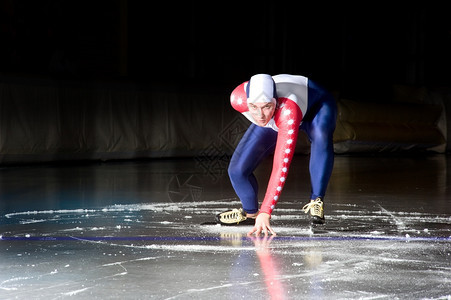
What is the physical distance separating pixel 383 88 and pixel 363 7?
274 centimetres

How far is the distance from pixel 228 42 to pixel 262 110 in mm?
19608

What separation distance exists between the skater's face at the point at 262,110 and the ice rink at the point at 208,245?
0.76 metres

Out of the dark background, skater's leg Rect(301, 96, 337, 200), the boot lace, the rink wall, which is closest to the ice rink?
the boot lace

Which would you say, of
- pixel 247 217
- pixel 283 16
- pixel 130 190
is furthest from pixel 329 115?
pixel 283 16

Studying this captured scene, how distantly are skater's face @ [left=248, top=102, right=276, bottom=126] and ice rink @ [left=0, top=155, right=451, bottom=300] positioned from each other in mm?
760

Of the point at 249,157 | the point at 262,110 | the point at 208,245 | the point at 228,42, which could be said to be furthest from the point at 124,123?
the point at 208,245

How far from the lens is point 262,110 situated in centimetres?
512

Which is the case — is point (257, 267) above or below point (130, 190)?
above

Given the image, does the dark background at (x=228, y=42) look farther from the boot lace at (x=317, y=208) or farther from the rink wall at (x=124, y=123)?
the boot lace at (x=317, y=208)

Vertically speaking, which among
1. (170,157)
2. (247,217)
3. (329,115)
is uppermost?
(329,115)

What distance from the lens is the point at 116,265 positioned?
4160mm

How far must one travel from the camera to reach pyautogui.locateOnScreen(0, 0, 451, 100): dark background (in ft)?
63.6

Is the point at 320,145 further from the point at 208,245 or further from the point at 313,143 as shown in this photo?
the point at 208,245

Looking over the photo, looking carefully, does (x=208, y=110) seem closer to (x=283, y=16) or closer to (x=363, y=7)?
(x=283, y=16)
